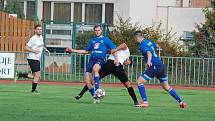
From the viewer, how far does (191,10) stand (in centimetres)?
5131

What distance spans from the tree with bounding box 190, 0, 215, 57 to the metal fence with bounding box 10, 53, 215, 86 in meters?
4.82

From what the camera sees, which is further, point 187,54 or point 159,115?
point 187,54

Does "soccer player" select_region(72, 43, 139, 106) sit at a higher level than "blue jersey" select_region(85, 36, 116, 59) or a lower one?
lower

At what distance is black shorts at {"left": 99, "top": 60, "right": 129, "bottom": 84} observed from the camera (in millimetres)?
15836

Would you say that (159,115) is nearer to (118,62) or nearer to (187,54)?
(118,62)

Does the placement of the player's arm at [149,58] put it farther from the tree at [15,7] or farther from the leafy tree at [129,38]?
the tree at [15,7]

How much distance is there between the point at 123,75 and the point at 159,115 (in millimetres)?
3300

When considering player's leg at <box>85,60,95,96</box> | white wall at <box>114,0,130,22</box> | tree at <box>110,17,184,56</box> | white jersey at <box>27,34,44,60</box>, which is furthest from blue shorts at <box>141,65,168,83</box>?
white wall at <box>114,0,130,22</box>

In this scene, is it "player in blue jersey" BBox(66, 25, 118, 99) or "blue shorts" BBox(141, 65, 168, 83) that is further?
"player in blue jersey" BBox(66, 25, 118, 99)

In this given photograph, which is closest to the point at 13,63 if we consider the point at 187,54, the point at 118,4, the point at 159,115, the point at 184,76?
the point at 184,76

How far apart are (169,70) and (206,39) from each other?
664 cm

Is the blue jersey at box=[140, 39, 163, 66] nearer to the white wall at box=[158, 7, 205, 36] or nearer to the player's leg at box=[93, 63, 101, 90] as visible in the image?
the player's leg at box=[93, 63, 101, 90]

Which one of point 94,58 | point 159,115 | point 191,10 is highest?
point 191,10

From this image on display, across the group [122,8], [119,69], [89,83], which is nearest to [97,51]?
[119,69]
